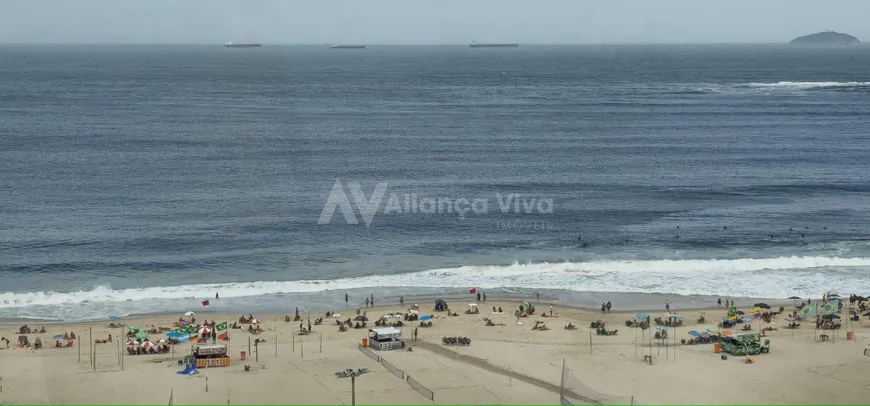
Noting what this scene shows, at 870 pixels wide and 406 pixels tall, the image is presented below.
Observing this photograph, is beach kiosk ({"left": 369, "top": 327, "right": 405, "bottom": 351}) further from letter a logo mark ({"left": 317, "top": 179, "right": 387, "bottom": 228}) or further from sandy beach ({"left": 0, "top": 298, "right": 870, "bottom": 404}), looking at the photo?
letter a logo mark ({"left": 317, "top": 179, "right": 387, "bottom": 228})

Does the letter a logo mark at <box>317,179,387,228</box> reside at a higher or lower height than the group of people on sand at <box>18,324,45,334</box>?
higher

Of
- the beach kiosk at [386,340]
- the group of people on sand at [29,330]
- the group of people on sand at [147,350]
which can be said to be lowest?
the group of people on sand at [29,330]

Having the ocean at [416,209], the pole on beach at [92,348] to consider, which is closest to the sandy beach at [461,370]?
the pole on beach at [92,348]

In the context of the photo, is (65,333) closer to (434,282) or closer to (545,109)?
(434,282)

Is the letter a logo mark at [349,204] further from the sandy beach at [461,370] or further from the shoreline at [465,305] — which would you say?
the sandy beach at [461,370]

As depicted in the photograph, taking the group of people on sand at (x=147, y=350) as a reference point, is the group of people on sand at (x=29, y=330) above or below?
below

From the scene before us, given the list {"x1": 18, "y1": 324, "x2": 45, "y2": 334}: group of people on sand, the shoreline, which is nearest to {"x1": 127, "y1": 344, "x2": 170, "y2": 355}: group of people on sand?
{"x1": 18, "y1": 324, "x2": 45, "y2": 334}: group of people on sand

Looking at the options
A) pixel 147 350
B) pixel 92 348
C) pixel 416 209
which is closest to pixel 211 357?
pixel 147 350

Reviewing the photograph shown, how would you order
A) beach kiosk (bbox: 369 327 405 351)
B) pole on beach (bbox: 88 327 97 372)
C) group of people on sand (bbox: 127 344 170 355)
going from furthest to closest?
beach kiosk (bbox: 369 327 405 351)
group of people on sand (bbox: 127 344 170 355)
pole on beach (bbox: 88 327 97 372)
